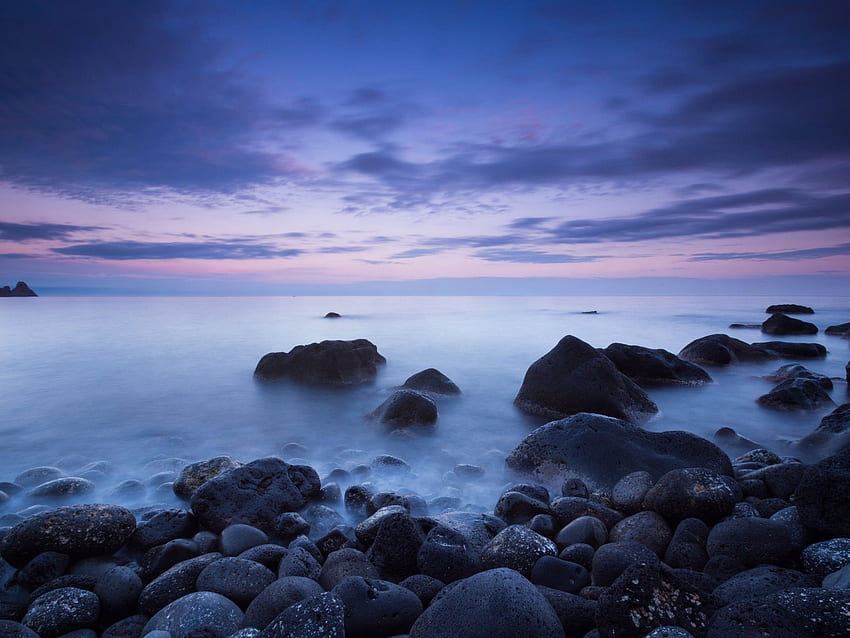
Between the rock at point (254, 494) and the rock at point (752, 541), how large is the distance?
386cm

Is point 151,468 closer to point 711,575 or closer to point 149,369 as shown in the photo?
point 711,575

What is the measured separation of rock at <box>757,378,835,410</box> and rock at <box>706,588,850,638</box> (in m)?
9.17

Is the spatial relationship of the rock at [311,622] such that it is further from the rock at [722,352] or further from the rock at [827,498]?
the rock at [722,352]

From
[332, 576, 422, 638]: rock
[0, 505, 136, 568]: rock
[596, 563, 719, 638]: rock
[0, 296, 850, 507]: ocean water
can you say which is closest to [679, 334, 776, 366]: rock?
[0, 296, 850, 507]: ocean water

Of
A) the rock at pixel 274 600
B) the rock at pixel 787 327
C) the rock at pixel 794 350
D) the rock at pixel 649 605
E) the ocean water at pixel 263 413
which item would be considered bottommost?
the ocean water at pixel 263 413

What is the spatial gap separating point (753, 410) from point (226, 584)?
10499 millimetres

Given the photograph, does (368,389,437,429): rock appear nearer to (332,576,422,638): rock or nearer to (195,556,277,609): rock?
(195,556,277,609): rock

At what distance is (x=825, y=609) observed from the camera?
7.46 feet

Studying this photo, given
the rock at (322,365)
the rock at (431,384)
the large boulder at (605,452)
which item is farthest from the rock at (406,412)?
the rock at (322,365)

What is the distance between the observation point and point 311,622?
8.02 ft

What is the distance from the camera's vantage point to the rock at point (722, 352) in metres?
14.7

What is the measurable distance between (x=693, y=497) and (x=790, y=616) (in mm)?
1836

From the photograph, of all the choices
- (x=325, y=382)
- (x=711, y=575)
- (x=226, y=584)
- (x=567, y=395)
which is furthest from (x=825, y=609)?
(x=325, y=382)

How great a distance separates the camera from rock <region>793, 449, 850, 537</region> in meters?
3.41
